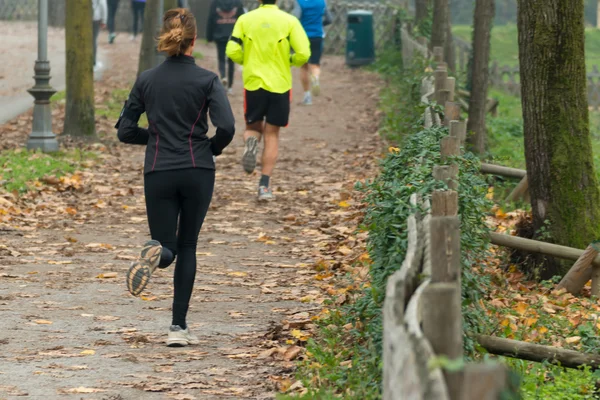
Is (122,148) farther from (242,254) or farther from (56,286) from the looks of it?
(56,286)

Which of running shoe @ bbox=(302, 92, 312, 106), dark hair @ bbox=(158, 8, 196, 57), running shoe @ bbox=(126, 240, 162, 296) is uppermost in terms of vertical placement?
dark hair @ bbox=(158, 8, 196, 57)

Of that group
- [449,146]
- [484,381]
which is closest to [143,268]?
[449,146]

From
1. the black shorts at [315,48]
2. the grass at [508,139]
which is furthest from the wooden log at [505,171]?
the black shorts at [315,48]

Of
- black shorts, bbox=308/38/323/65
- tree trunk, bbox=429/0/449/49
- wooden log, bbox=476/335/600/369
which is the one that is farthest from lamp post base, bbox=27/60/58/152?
wooden log, bbox=476/335/600/369

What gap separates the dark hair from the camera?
6.71 metres

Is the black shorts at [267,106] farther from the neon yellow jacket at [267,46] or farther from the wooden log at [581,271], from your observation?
the wooden log at [581,271]

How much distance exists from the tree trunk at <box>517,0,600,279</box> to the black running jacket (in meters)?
3.45

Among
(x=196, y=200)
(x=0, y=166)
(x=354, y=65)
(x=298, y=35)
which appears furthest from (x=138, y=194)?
(x=354, y=65)

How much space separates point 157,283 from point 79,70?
7239 mm

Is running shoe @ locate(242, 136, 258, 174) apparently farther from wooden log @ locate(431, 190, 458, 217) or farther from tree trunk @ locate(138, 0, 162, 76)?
tree trunk @ locate(138, 0, 162, 76)

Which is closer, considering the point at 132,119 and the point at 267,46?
the point at 132,119

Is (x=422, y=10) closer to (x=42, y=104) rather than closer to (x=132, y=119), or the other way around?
(x=42, y=104)

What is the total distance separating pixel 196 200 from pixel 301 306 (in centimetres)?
155

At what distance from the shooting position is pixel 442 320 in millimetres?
3590
